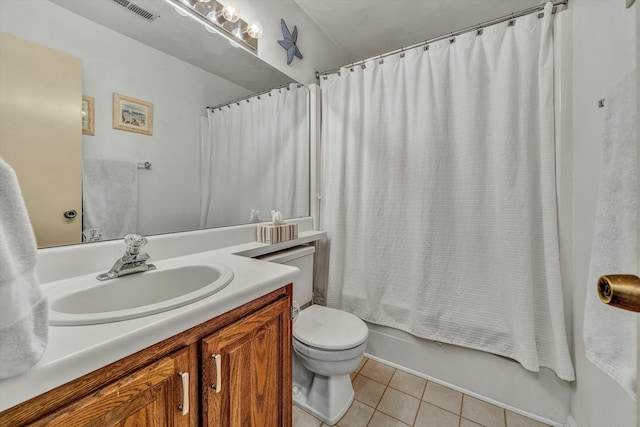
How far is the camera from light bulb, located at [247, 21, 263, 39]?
4.56 ft

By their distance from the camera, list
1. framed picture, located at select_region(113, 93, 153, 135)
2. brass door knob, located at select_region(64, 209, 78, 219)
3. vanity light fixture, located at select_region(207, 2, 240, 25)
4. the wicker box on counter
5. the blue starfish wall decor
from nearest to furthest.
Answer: brass door knob, located at select_region(64, 209, 78, 219), framed picture, located at select_region(113, 93, 153, 135), vanity light fixture, located at select_region(207, 2, 240, 25), the wicker box on counter, the blue starfish wall decor

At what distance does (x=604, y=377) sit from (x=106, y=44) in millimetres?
2140

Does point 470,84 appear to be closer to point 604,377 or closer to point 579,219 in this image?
point 579,219

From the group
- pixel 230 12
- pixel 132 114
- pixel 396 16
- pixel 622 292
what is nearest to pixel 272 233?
pixel 132 114

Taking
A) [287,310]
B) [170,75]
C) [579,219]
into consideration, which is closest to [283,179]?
[170,75]

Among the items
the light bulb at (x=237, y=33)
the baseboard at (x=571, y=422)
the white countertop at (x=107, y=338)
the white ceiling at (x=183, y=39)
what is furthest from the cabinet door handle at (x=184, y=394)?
the baseboard at (x=571, y=422)

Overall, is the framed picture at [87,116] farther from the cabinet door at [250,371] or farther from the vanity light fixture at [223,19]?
the cabinet door at [250,371]

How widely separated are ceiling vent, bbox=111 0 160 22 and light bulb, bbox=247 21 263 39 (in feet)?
1.59

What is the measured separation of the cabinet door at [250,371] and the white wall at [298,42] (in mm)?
1449

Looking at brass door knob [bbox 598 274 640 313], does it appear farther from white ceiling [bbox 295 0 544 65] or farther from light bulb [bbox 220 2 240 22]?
white ceiling [bbox 295 0 544 65]

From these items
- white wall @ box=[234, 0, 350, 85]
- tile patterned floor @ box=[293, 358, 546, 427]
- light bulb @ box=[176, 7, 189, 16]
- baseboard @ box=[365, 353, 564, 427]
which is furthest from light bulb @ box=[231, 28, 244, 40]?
baseboard @ box=[365, 353, 564, 427]

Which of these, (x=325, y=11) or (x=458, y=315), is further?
(x=325, y=11)

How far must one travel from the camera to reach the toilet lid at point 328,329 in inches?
47.6

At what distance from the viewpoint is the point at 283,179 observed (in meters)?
1.71
